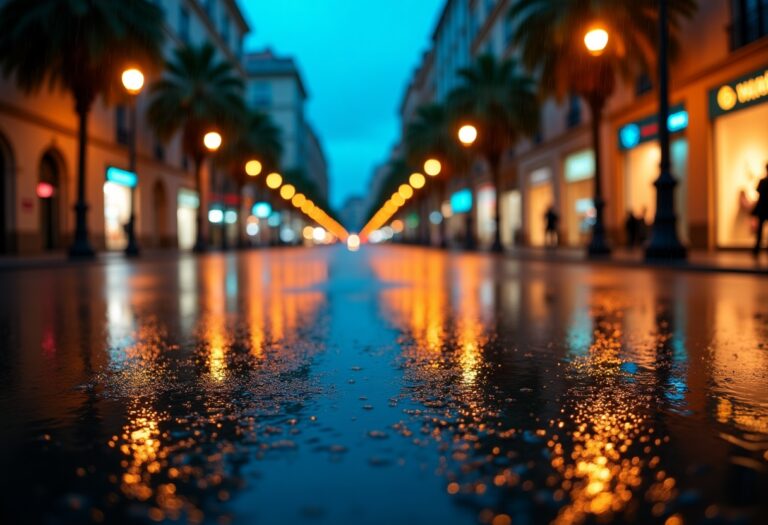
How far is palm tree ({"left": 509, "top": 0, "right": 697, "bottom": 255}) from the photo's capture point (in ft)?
74.6

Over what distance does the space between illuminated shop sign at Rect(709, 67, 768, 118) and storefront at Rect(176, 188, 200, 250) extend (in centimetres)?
3557

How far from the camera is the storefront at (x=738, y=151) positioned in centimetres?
2158

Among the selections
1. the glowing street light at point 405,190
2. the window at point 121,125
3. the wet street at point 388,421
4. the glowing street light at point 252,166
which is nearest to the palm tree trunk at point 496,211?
the window at point 121,125

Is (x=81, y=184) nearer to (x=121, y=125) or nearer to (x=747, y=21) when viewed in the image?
(x=121, y=125)

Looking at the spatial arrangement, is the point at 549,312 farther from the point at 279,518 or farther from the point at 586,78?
the point at 586,78

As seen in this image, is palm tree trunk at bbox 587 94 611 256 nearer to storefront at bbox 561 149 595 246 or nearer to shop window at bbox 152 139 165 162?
storefront at bbox 561 149 595 246

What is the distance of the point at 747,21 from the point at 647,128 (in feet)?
23.3

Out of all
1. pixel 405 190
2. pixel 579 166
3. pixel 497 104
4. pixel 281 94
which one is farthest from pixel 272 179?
pixel 281 94

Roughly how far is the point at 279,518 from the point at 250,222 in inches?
3246

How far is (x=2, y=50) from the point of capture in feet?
79.8

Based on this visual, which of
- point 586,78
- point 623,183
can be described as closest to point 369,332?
point 586,78

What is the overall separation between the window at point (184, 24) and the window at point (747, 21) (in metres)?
36.9

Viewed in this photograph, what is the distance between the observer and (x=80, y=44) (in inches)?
958

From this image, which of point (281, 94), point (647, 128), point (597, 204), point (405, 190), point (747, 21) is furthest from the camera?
point (281, 94)
